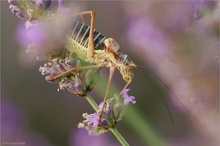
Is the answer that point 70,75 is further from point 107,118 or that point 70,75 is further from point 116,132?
point 116,132

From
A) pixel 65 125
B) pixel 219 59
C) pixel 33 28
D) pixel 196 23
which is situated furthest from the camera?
pixel 65 125

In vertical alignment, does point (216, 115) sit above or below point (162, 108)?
above

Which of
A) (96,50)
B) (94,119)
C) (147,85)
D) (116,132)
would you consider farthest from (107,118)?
(147,85)

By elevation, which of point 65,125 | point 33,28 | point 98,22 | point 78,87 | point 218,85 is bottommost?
point 65,125

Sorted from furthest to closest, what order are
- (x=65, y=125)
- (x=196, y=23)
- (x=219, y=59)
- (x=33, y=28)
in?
1. (x=65, y=125)
2. (x=33, y=28)
3. (x=196, y=23)
4. (x=219, y=59)

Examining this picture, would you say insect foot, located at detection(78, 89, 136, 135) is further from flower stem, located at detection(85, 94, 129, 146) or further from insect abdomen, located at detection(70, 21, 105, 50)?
insect abdomen, located at detection(70, 21, 105, 50)

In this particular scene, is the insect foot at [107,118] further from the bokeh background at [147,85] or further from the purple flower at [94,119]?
the bokeh background at [147,85]

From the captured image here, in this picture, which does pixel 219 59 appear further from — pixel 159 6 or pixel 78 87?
pixel 78 87

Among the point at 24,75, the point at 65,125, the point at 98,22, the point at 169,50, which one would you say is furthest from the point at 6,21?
the point at 169,50

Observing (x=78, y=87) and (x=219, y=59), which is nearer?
(x=219, y=59)
